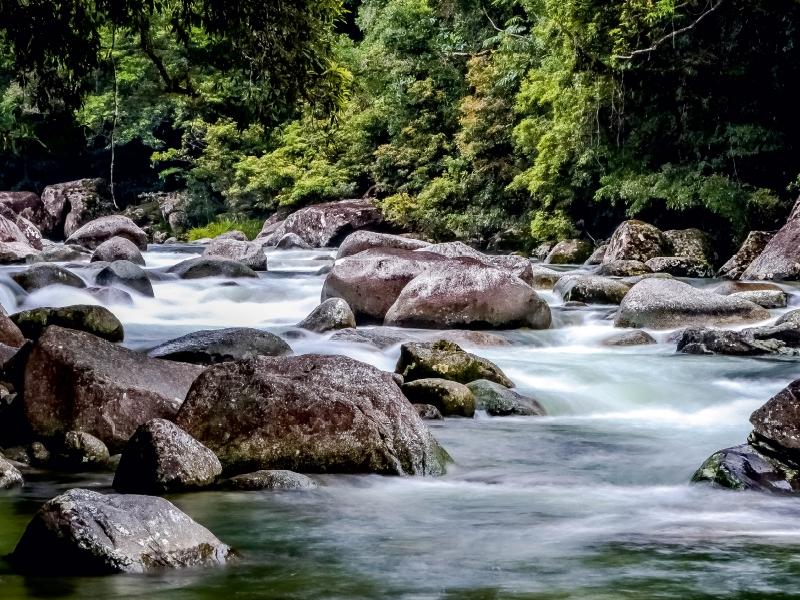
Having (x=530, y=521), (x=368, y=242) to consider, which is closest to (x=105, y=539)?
(x=530, y=521)

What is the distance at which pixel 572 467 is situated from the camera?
6246 millimetres

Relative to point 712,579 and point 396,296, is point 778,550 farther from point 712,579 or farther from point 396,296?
point 396,296

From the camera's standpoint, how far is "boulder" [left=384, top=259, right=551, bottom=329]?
1232 centimetres

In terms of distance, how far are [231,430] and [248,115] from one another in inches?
159

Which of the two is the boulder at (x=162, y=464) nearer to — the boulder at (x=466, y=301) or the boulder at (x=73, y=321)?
the boulder at (x=73, y=321)

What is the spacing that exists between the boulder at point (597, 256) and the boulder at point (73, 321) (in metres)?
13.5

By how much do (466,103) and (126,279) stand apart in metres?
14.5

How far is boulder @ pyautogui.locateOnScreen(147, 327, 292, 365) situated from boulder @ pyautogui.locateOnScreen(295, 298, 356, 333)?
2543 mm

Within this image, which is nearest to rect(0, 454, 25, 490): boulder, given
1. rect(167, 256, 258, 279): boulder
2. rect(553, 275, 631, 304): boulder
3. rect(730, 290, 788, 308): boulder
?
rect(553, 275, 631, 304): boulder

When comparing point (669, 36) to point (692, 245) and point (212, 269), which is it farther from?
point (212, 269)

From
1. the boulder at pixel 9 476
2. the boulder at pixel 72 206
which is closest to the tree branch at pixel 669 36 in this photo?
the boulder at pixel 9 476

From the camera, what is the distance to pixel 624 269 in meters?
18.4

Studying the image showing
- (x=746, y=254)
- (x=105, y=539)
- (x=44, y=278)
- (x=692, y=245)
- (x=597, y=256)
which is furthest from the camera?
(x=597, y=256)

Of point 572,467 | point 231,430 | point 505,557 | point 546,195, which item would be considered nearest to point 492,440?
point 572,467
